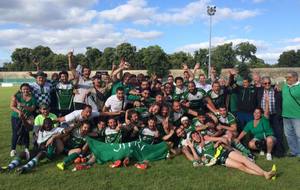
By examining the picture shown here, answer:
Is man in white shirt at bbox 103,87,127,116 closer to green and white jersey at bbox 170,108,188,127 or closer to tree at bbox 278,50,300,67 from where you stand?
green and white jersey at bbox 170,108,188,127

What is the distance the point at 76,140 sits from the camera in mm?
8586

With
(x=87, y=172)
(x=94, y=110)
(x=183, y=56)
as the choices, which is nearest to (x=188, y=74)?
(x=94, y=110)

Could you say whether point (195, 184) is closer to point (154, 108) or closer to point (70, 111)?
→ point (154, 108)

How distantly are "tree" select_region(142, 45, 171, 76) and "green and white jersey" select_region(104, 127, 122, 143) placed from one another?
60496 millimetres

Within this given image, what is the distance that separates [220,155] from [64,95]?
414 cm

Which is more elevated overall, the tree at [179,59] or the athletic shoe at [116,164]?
the tree at [179,59]

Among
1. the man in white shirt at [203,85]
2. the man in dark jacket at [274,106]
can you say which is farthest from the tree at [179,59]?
the man in dark jacket at [274,106]

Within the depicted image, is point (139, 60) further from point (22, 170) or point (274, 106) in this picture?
point (22, 170)

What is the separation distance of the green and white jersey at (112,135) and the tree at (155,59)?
A: 60.5 m

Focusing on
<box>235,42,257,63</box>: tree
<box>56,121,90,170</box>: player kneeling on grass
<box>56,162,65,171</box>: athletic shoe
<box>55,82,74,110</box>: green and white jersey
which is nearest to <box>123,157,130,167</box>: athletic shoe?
<box>56,121,90,170</box>: player kneeling on grass

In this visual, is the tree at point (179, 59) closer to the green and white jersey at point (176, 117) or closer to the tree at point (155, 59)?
the tree at point (155, 59)

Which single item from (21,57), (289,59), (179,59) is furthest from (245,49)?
(21,57)

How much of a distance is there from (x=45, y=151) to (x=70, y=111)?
159cm

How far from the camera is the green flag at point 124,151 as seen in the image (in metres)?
8.03
